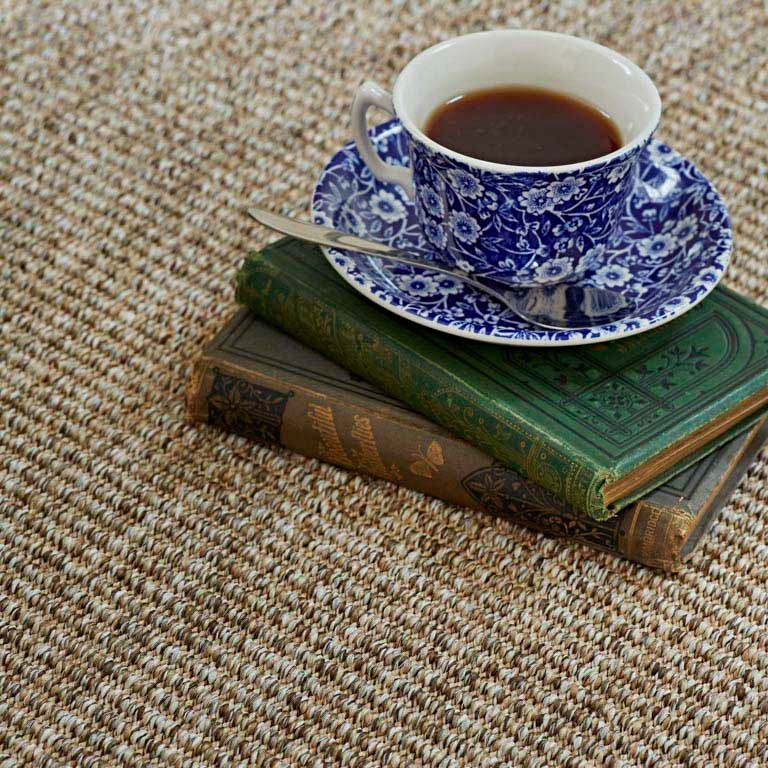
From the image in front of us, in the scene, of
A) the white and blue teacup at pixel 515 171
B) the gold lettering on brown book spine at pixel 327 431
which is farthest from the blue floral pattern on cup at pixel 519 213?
the gold lettering on brown book spine at pixel 327 431

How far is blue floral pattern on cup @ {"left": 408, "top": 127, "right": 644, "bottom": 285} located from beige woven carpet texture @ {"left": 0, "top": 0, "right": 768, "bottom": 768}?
0.13 m

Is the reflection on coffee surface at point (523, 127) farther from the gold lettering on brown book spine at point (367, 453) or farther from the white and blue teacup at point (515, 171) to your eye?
the gold lettering on brown book spine at point (367, 453)

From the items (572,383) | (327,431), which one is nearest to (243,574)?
(327,431)

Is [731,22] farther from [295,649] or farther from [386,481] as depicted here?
[295,649]

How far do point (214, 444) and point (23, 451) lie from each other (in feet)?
0.33

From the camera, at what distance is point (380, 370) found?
597 millimetres

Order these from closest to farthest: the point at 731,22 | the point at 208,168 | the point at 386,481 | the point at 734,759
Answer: the point at 734,759 → the point at 386,481 → the point at 208,168 → the point at 731,22

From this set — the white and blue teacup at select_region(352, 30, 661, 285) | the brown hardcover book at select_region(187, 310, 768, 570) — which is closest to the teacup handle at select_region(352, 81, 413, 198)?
the white and blue teacup at select_region(352, 30, 661, 285)

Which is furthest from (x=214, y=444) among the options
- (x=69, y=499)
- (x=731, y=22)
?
(x=731, y=22)

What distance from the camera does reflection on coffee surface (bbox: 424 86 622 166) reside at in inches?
23.6

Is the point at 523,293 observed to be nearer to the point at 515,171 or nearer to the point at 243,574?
the point at 515,171

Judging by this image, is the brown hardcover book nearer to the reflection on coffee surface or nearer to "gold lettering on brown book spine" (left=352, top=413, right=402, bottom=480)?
"gold lettering on brown book spine" (left=352, top=413, right=402, bottom=480)

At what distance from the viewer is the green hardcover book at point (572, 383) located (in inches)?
21.6

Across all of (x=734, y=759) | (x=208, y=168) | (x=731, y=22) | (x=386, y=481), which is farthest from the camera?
(x=731, y=22)
